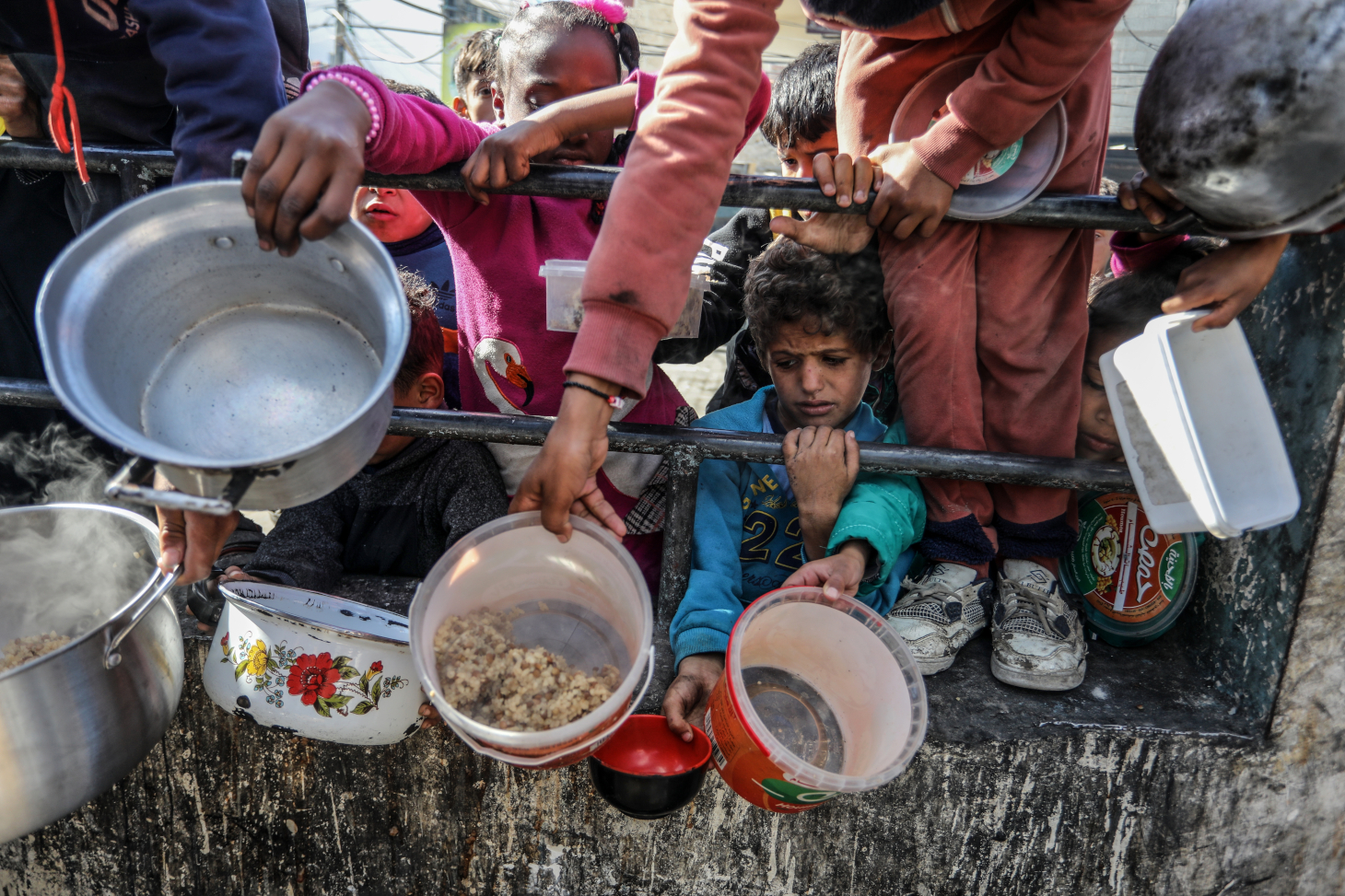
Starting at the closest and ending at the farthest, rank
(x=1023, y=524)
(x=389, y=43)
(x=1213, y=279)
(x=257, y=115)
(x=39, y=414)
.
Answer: (x=1213, y=279), (x=257, y=115), (x=1023, y=524), (x=39, y=414), (x=389, y=43)

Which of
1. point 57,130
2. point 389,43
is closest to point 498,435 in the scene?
point 57,130

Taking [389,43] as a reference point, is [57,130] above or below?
above

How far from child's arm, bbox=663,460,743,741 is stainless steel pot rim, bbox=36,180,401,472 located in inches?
29.1

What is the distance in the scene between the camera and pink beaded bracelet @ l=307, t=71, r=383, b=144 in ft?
4.34

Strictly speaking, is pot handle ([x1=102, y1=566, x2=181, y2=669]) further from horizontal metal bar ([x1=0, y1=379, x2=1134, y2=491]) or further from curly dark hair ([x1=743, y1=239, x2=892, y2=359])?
curly dark hair ([x1=743, y1=239, x2=892, y2=359])

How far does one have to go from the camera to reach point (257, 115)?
1.48m

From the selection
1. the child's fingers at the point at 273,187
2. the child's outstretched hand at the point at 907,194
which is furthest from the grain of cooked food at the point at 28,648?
the child's outstretched hand at the point at 907,194

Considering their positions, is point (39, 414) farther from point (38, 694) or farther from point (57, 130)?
point (38, 694)

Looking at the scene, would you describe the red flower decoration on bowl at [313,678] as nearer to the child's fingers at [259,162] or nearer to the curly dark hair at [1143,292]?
the child's fingers at [259,162]

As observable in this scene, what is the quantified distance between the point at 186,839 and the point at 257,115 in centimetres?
147

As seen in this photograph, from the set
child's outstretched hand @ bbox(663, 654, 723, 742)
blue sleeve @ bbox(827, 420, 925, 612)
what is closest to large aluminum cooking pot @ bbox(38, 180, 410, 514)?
child's outstretched hand @ bbox(663, 654, 723, 742)

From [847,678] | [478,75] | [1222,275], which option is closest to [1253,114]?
[1222,275]

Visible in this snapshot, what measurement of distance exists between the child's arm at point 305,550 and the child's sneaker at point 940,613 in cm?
124

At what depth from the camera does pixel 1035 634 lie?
1.62 meters
